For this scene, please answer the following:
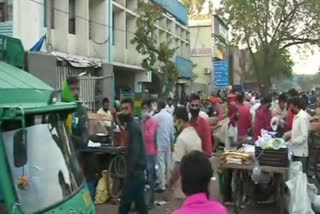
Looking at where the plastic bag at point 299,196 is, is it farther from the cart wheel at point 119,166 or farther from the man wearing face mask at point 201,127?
the cart wheel at point 119,166

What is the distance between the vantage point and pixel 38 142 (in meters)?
4.08

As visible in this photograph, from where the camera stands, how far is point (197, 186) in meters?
3.13

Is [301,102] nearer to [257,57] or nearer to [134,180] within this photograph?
[134,180]

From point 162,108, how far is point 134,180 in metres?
4.43

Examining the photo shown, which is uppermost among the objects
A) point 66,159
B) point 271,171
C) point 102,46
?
point 102,46

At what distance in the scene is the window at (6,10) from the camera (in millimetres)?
14812

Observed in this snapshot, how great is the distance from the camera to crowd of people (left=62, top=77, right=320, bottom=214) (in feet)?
10.5

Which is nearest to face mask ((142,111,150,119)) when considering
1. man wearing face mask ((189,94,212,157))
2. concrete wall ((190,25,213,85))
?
man wearing face mask ((189,94,212,157))

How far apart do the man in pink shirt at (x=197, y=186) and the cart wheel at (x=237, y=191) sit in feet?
18.4

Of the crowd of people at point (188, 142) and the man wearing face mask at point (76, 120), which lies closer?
the crowd of people at point (188, 142)

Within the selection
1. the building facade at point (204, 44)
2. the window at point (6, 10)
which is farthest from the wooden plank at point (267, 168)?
the building facade at point (204, 44)

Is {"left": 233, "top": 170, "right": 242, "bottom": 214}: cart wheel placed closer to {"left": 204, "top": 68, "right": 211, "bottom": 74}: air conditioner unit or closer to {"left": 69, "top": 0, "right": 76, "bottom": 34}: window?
{"left": 69, "top": 0, "right": 76, "bottom": 34}: window

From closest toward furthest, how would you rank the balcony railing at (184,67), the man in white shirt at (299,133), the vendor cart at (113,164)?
1. the man in white shirt at (299,133)
2. the vendor cart at (113,164)
3. the balcony railing at (184,67)

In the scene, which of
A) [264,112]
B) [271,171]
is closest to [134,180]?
Result: [271,171]
